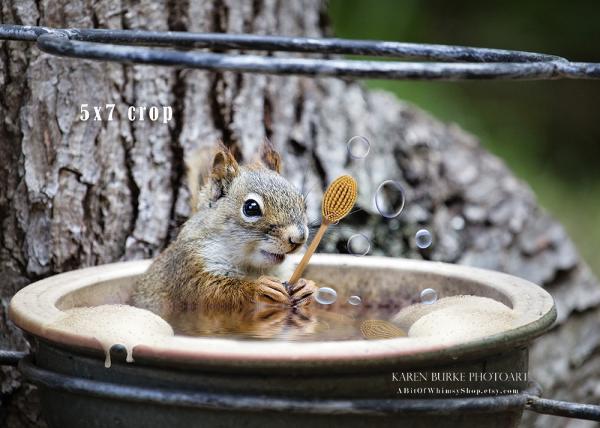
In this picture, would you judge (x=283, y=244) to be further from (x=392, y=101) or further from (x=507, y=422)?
(x=392, y=101)

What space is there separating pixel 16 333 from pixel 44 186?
0.27m

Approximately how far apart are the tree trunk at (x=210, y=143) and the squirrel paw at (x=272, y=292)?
51 cm

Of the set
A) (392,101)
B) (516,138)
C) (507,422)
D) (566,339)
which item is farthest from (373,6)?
(507,422)

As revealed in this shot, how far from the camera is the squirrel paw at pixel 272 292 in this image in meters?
1.35

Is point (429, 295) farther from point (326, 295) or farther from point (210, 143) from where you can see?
point (210, 143)

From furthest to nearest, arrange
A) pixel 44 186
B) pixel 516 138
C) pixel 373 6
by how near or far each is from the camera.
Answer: pixel 516 138, pixel 373 6, pixel 44 186

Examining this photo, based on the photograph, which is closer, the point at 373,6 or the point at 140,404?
the point at 140,404

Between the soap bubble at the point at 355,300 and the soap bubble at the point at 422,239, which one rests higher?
the soap bubble at the point at 355,300

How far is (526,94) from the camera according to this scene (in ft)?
14.5

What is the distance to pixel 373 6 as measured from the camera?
376 cm

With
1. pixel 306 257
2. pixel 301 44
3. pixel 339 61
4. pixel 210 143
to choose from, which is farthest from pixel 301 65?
pixel 210 143

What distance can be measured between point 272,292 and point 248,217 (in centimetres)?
17

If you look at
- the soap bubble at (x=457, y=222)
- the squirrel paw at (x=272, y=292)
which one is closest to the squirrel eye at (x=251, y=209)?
the squirrel paw at (x=272, y=292)

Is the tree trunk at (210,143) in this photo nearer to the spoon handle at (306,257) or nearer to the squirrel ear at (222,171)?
the squirrel ear at (222,171)
